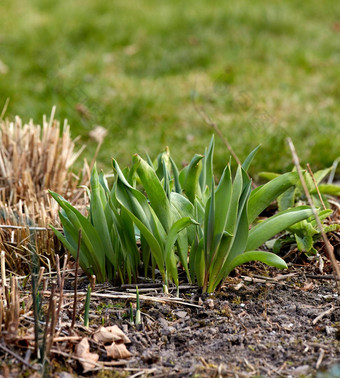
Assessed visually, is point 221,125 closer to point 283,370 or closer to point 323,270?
point 323,270

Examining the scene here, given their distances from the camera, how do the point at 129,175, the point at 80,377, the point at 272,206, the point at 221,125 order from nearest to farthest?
the point at 80,377 → the point at 129,175 → the point at 272,206 → the point at 221,125

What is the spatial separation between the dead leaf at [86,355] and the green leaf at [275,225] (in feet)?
2.48

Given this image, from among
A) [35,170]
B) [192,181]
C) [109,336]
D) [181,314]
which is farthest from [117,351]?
[35,170]

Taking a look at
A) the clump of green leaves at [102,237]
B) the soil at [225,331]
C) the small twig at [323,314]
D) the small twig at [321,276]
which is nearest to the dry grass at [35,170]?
the clump of green leaves at [102,237]

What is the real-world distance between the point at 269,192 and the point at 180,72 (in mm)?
4167

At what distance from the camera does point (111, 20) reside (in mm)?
7211

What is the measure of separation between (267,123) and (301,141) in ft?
1.55

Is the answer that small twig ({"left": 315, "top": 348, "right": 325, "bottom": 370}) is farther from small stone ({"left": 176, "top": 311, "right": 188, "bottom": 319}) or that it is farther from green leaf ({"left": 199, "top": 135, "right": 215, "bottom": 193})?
green leaf ({"left": 199, "top": 135, "right": 215, "bottom": 193})

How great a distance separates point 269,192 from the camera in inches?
87.4

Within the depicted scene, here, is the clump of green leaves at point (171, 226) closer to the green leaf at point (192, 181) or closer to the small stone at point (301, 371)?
the green leaf at point (192, 181)

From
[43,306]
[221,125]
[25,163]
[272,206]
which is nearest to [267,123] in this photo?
[221,125]

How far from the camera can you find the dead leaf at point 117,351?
1.82 meters

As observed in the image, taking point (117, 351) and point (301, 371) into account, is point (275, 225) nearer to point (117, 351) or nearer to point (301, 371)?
point (301, 371)

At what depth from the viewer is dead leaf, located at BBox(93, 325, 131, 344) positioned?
1.87 meters
